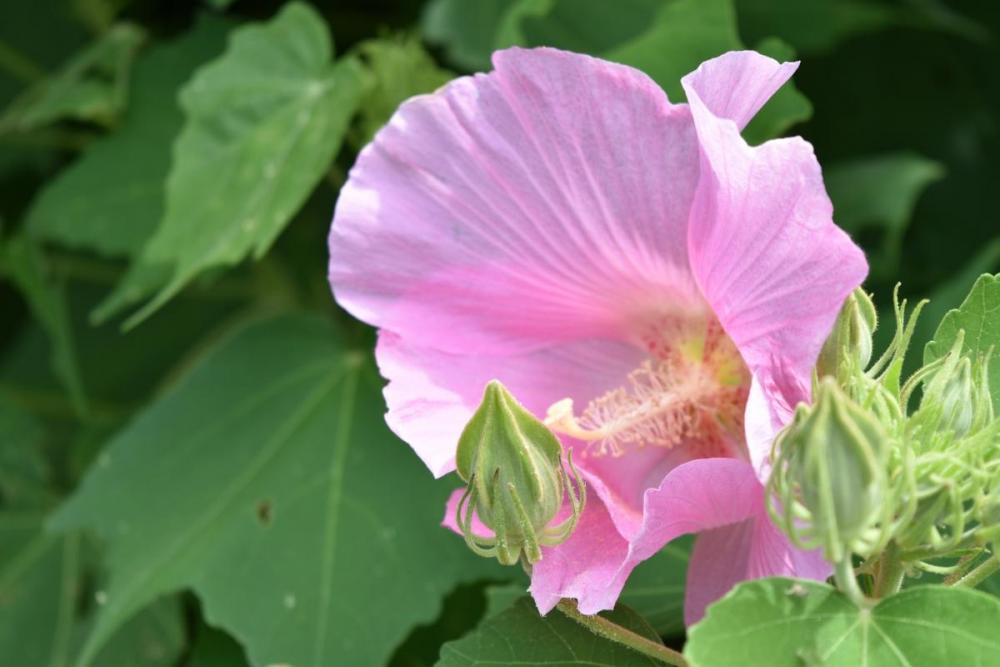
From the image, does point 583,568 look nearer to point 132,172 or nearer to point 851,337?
point 851,337

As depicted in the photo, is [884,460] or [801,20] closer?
[884,460]

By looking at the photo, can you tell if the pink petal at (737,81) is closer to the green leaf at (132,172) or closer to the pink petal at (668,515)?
the pink petal at (668,515)

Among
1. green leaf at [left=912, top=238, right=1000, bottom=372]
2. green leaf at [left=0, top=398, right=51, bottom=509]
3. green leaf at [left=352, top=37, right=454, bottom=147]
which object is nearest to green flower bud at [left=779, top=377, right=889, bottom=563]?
green leaf at [left=912, top=238, right=1000, bottom=372]

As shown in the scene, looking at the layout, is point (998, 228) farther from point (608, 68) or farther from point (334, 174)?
point (608, 68)


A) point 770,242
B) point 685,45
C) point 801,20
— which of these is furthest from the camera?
point 801,20

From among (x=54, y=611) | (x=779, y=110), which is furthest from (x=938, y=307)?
(x=54, y=611)

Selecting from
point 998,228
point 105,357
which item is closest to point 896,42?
point 998,228

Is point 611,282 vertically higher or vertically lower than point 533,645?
higher

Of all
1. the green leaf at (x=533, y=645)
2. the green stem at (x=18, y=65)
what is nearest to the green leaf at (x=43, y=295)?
the green stem at (x=18, y=65)
